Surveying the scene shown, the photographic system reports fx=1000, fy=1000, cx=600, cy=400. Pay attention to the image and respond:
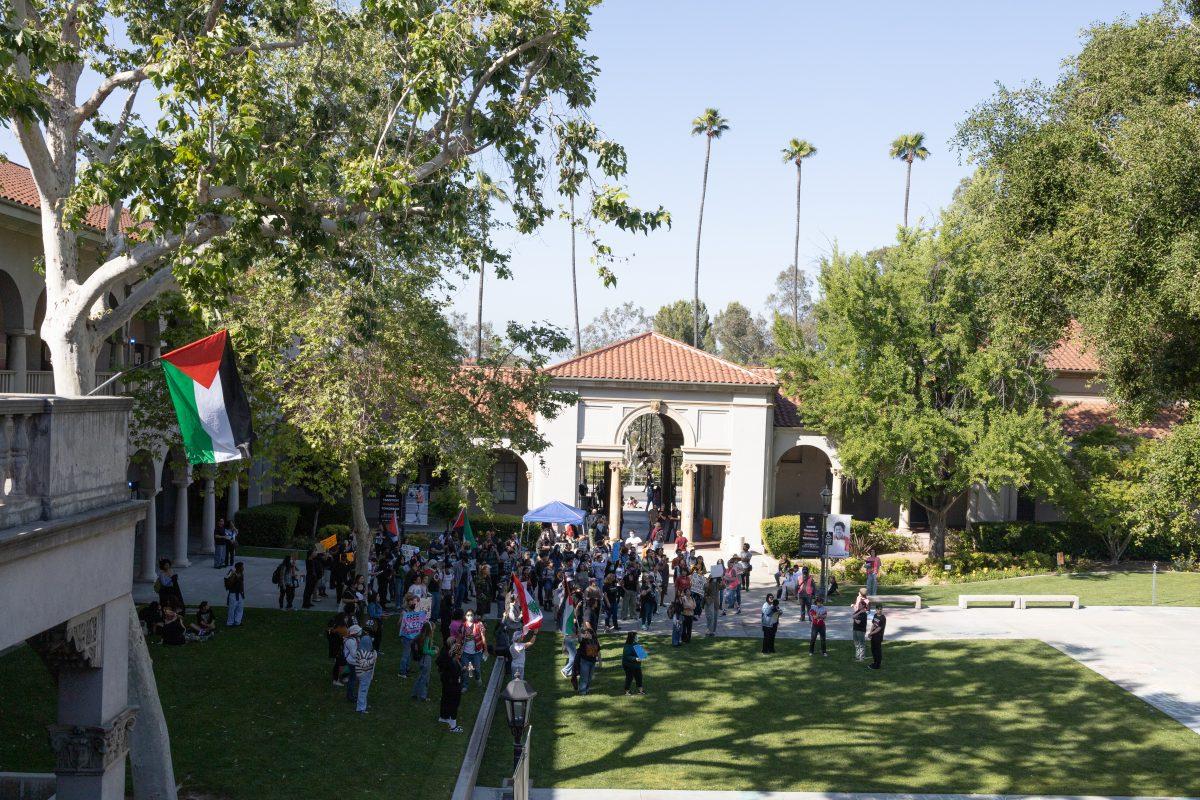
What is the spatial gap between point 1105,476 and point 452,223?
25.2 m

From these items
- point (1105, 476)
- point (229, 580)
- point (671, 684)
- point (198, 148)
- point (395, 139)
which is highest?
point (395, 139)

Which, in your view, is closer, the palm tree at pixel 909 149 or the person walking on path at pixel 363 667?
the person walking on path at pixel 363 667

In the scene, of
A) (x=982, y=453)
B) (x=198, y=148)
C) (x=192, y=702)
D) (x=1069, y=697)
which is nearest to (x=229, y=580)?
(x=192, y=702)

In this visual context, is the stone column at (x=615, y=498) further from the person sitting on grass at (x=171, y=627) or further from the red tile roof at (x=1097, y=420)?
the person sitting on grass at (x=171, y=627)

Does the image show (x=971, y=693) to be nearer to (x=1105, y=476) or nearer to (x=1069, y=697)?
(x=1069, y=697)

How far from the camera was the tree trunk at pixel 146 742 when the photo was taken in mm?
11375

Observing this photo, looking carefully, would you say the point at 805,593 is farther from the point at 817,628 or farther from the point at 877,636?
the point at 877,636

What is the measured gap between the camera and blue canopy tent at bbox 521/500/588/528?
94.2 feet

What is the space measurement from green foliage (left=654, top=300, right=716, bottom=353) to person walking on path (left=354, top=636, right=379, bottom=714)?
6696cm

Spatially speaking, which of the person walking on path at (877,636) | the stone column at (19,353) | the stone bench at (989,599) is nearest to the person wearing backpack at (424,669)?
the person walking on path at (877,636)

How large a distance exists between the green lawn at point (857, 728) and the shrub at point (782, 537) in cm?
1347

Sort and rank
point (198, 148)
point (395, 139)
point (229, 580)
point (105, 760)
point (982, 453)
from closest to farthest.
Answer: point (105, 760) → point (198, 148) → point (395, 139) → point (229, 580) → point (982, 453)

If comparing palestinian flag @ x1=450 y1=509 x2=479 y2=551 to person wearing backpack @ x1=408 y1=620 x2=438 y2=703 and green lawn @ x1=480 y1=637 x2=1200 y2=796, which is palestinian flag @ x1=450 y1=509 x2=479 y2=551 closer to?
green lawn @ x1=480 y1=637 x2=1200 y2=796

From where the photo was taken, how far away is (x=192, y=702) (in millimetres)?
15578
